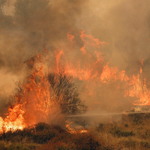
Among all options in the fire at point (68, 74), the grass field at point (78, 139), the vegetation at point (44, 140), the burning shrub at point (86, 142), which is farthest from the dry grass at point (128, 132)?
the fire at point (68, 74)

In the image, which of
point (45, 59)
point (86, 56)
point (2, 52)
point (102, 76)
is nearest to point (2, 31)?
point (2, 52)

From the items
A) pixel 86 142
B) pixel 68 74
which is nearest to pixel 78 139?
pixel 86 142

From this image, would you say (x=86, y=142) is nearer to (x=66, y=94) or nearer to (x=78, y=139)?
(x=78, y=139)

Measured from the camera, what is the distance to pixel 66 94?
2452 cm

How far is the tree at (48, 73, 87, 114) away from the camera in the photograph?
23.6 metres

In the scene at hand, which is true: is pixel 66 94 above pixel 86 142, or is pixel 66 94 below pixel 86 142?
above

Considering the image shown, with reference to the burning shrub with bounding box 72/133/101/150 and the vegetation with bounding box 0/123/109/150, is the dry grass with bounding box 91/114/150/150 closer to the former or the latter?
the burning shrub with bounding box 72/133/101/150

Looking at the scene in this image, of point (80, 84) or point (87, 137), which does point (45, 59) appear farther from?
point (87, 137)

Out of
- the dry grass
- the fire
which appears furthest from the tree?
the dry grass

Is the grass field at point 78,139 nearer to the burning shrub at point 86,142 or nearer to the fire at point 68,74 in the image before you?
the burning shrub at point 86,142

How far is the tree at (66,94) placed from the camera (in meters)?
23.6

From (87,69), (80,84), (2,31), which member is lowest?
(80,84)

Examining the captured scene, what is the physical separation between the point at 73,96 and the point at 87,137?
10.9 meters

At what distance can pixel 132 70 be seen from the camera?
102 ft
